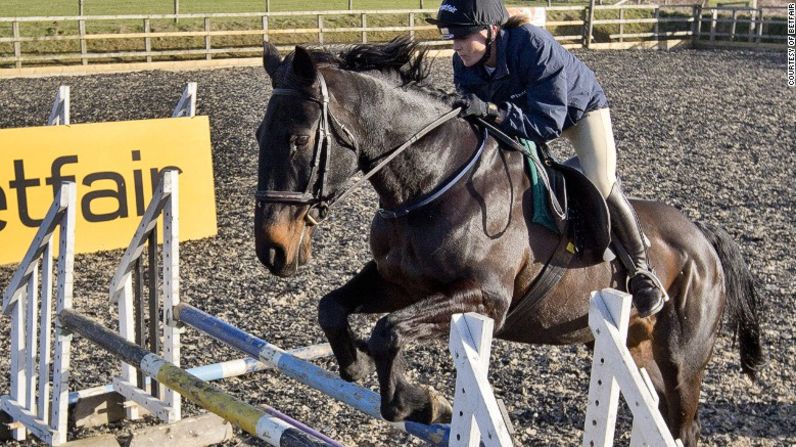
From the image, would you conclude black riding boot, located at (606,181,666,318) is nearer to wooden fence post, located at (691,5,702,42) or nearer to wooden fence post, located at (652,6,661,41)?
wooden fence post, located at (652,6,661,41)

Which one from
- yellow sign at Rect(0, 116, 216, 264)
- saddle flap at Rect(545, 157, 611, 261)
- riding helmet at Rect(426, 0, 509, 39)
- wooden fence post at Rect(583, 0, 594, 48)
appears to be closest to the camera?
riding helmet at Rect(426, 0, 509, 39)

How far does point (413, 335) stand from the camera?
354 centimetres

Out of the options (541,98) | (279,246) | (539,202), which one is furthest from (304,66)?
(539,202)

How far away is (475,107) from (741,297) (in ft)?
6.71

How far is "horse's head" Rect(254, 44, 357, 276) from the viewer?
11.0 ft

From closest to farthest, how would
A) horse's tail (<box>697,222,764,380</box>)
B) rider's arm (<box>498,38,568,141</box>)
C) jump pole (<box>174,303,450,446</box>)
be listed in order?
jump pole (<box>174,303,450,446</box>), rider's arm (<box>498,38,568,141</box>), horse's tail (<box>697,222,764,380</box>)

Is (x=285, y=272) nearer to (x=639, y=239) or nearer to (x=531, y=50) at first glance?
(x=531, y=50)

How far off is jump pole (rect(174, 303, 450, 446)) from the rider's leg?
1228 millimetres

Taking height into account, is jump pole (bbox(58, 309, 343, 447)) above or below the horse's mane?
below

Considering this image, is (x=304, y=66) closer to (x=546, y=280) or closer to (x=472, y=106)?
(x=472, y=106)

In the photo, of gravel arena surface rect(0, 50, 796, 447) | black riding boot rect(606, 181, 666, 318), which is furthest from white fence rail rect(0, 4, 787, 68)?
black riding boot rect(606, 181, 666, 318)

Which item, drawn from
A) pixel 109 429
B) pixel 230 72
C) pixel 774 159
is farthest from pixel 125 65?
pixel 109 429

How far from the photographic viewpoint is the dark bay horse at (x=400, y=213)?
3.41 metres

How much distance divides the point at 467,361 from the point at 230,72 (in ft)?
64.5
